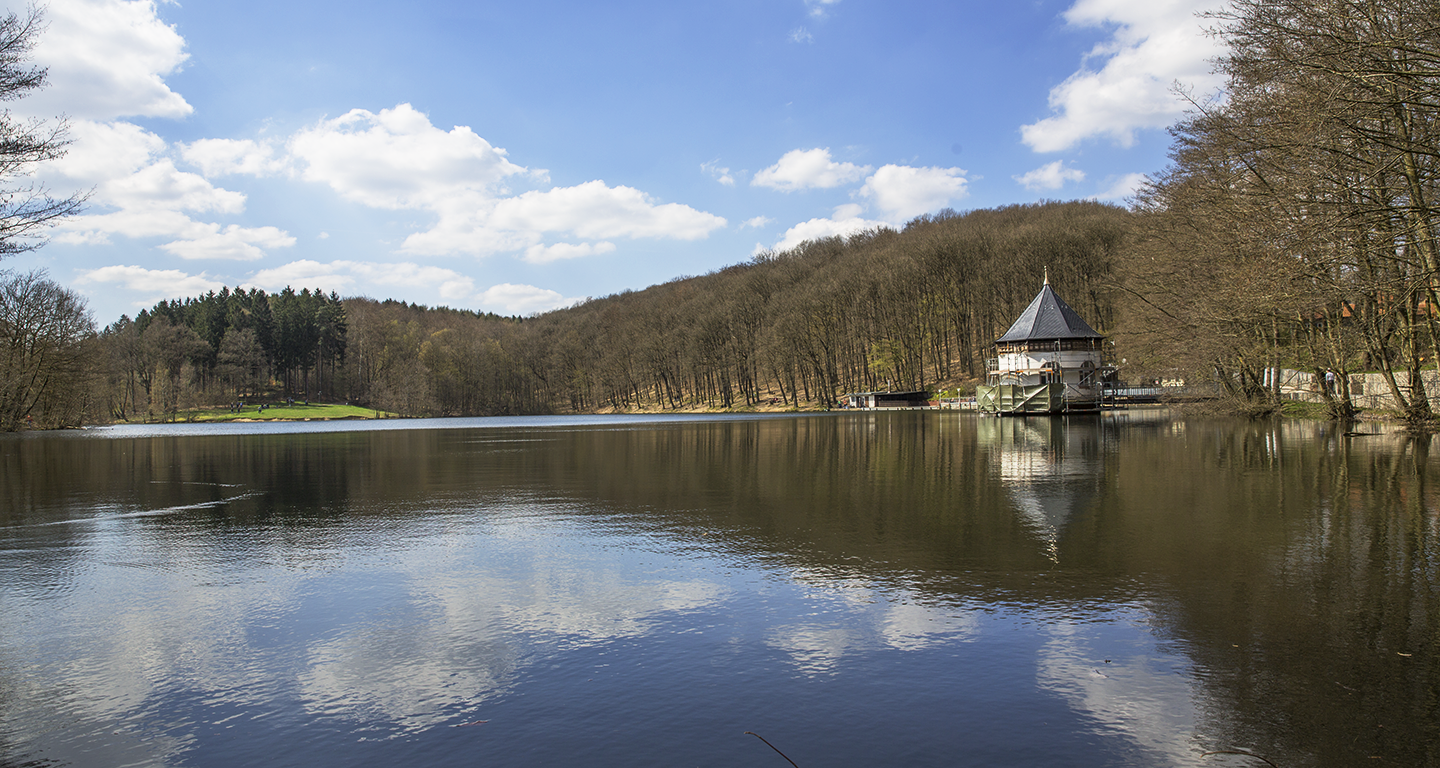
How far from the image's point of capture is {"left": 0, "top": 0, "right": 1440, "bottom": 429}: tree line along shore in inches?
618

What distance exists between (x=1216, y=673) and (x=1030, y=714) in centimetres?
150

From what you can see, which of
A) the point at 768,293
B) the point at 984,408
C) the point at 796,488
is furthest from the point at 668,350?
the point at 796,488

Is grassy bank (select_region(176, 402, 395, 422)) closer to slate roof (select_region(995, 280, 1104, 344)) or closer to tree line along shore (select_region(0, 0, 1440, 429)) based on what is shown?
tree line along shore (select_region(0, 0, 1440, 429))

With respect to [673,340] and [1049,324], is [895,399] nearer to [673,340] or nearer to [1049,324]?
[1049,324]

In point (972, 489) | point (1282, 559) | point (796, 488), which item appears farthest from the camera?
point (796, 488)

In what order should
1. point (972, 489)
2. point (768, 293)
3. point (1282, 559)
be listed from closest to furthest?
point (1282, 559)
point (972, 489)
point (768, 293)

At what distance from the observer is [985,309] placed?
86.6 m

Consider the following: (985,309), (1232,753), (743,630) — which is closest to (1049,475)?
(743,630)

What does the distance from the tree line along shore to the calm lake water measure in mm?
6650

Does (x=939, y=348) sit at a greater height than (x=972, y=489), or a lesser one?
greater

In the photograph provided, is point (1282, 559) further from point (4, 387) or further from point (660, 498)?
point (4, 387)

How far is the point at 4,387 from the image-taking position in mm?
53594

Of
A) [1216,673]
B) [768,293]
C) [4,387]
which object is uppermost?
[768,293]

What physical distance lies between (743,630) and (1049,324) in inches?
2313
